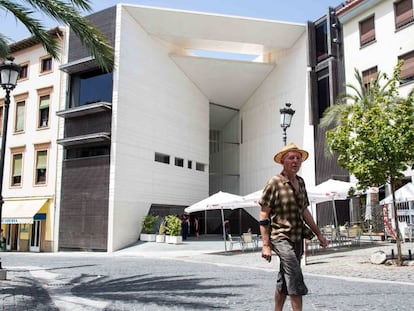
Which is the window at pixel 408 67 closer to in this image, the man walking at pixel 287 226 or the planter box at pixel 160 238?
the planter box at pixel 160 238

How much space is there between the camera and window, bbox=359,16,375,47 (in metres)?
24.3

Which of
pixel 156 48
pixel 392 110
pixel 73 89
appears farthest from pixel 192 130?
pixel 392 110

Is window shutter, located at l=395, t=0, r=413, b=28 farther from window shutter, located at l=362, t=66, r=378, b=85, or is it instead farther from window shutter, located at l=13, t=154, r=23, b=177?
window shutter, located at l=13, t=154, r=23, b=177

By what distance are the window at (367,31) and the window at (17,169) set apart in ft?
70.9

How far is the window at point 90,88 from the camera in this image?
1003 inches

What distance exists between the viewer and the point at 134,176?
997 inches

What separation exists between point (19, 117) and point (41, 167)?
4339mm

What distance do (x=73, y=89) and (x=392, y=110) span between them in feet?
65.1

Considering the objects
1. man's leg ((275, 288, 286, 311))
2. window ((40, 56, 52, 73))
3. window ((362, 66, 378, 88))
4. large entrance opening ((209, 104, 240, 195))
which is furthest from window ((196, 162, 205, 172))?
man's leg ((275, 288, 286, 311))

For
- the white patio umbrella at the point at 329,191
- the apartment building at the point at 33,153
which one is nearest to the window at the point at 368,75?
the white patio umbrella at the point at 329,191

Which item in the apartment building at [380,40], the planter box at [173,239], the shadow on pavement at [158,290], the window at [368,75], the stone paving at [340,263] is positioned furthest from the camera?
the window at [368,75]

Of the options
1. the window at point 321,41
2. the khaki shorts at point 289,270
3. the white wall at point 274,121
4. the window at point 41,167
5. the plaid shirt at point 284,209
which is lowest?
the khaki shorts at point 289,270

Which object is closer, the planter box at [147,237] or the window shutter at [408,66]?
the window shutter at [408,66]

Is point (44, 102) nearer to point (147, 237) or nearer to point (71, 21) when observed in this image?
point (147, 237)
